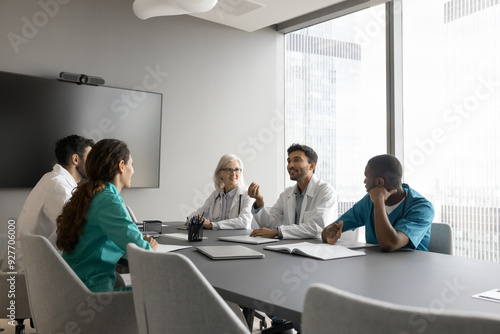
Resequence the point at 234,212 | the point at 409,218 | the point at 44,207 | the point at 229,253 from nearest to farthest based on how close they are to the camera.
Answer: the point at 229,253 < the point at 409,218 < the point at 44,207 < the point at 234,212

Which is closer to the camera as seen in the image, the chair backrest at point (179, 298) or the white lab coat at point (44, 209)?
the chair backrest at point (179, 298)

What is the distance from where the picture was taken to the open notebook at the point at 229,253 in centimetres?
183

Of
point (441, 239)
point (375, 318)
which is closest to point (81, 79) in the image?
point (441, 239)

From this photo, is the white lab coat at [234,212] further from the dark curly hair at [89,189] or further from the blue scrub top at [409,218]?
the dark curly hair at [89,189]

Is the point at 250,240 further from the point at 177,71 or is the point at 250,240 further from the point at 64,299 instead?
the point at 177,71

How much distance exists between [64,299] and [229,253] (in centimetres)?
68

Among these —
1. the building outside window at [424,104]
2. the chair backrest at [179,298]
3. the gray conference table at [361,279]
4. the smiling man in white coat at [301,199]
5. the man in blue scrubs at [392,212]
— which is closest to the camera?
the chair backrest at [179,298]

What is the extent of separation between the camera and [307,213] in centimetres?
289

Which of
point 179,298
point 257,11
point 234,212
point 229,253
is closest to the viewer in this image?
point 179,298

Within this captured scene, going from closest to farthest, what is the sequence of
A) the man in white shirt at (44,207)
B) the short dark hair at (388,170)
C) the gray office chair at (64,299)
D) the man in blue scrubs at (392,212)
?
the gray office chair at (64,299) < the man in blue scrubs at (392,212) < the short dark hair at (388,170) < the man in white shirt at (44,207)

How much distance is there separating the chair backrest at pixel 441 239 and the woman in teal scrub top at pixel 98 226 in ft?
5.04

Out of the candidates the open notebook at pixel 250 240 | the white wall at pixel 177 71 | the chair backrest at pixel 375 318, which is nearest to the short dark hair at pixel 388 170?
the open notebook at pixel 250 240

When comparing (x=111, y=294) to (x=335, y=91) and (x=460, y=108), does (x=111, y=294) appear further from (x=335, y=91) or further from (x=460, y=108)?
(x=335, y=91)

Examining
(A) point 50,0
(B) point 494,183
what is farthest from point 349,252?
(A) point 50,0
